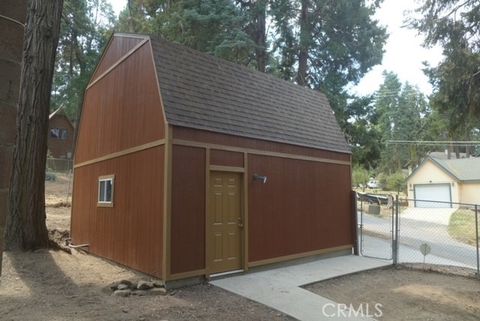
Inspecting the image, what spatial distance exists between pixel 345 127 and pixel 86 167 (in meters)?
12.0

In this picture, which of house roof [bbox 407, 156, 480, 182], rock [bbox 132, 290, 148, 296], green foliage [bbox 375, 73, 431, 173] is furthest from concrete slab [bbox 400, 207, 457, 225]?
green foliage [bbox 375, 73, 431, 173]

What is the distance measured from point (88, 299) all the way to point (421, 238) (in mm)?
14507

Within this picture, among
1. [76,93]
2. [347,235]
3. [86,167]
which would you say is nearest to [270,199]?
[347,235]

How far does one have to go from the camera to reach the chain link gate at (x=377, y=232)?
10927 mm

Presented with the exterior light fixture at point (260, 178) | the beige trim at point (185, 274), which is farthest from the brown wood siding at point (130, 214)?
the exterior light fixture at point (260, 178)

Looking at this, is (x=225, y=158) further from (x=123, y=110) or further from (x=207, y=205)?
(x=123, y=110)

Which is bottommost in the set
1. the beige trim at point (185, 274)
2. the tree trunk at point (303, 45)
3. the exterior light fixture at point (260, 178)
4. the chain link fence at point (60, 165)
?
the beige trim at point (185, 274)

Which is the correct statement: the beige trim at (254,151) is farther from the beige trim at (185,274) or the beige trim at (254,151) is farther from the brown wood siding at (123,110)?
the beige trim at (185,274)

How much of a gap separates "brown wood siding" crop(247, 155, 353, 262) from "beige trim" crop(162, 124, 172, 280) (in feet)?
6.92

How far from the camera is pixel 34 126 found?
9.26m

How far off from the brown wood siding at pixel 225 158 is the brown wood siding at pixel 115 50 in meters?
3.23

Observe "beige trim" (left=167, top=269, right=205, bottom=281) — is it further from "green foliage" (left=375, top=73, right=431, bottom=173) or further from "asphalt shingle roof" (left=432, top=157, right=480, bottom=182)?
"green foliage" (left=375, top=73, right=431, bottom=173)

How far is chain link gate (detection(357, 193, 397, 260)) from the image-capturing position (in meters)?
10.9

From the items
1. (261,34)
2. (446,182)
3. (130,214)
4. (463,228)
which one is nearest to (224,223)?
(130,214)
